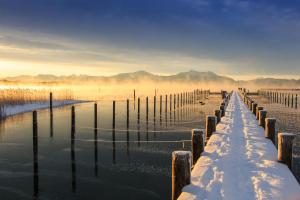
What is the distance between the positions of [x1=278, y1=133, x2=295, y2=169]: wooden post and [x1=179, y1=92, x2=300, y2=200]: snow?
227 millimetres

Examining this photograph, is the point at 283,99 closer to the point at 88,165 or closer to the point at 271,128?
the point at 271,128

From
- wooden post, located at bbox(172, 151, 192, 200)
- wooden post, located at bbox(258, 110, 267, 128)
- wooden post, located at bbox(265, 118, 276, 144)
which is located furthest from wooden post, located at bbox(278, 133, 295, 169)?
wooden post, located at bbox(258, 110, 267, 128)

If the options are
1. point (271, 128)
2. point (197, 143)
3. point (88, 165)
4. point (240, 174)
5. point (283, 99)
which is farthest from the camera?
point (283, 99)

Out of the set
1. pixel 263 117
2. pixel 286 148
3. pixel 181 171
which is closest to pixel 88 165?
pixel 263 117

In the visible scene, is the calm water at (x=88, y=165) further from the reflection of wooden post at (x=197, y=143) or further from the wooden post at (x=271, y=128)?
the wooden post at (x=271, y=128)

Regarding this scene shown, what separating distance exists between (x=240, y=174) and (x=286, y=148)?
85.1 inches

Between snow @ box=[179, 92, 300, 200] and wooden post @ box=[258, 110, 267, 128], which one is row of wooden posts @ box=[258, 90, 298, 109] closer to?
wooden post @ box=[258, 110, 267, 128]

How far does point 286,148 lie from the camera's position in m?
10.9

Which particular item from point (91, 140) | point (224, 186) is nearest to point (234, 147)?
point (224, 186)

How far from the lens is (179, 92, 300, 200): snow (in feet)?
26.4

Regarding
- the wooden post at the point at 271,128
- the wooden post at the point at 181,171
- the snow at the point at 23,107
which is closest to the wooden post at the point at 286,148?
the wooden post at the point at 181,171

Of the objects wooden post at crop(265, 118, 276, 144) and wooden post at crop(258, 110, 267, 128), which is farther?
wooden post at crop(258, 110, 267, 128)

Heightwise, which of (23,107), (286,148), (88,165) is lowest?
(88,165)

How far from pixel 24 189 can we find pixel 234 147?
8966 mm
